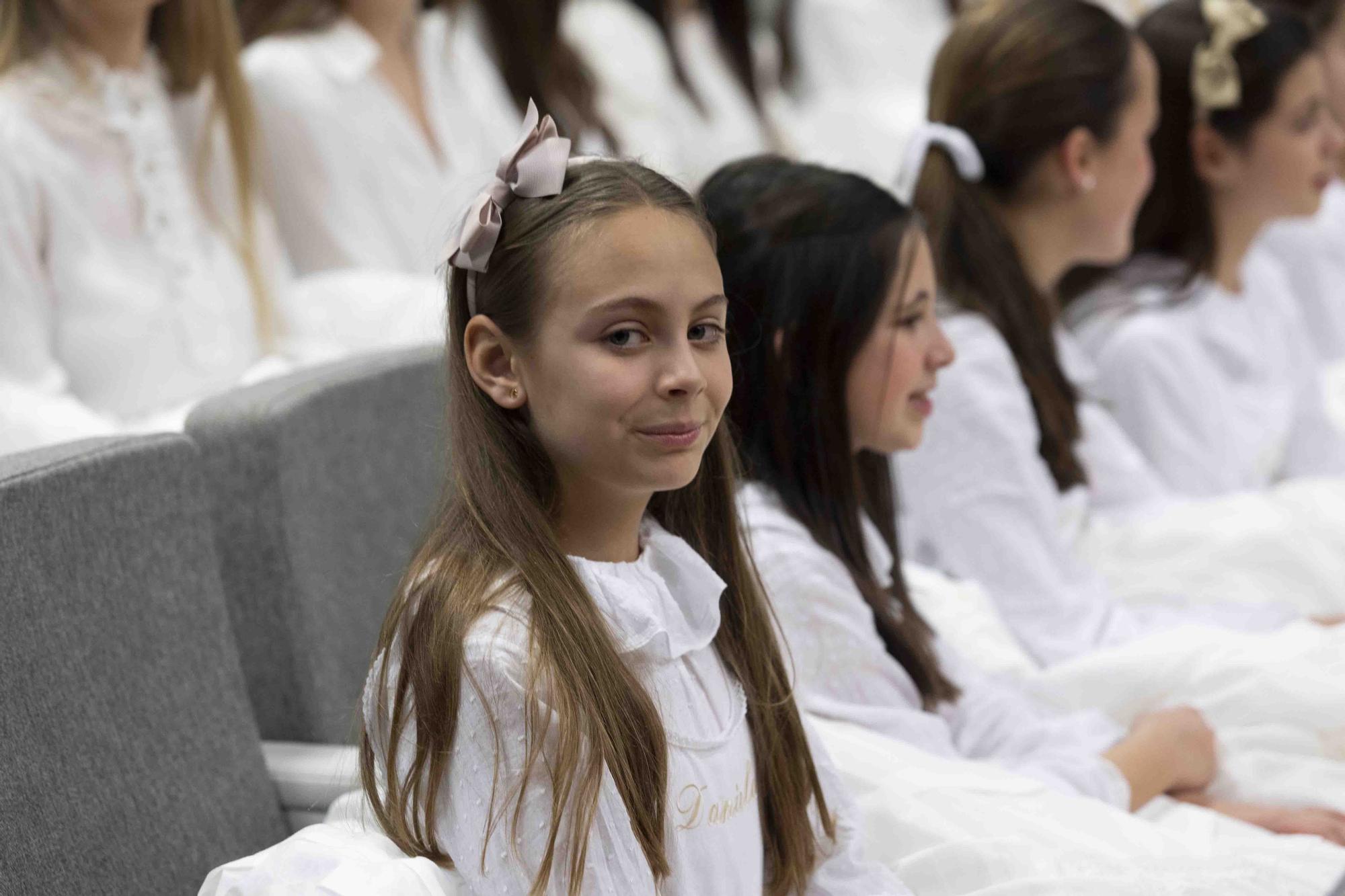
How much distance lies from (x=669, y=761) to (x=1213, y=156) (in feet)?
5.93

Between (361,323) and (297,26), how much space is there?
1.83 feet

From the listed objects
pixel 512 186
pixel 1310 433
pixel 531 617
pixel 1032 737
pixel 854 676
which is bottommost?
pixel 1310 433

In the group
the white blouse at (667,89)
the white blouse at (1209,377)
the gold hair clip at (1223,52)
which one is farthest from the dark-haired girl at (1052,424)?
the white blouse at (667,89)

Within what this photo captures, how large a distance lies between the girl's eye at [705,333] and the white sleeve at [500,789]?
0.22 metres

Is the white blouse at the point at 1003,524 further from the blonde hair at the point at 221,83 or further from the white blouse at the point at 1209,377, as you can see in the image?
the blonde hair at the point at 221,83

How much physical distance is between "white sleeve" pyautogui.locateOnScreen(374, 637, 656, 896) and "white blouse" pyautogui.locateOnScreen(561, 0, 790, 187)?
199cm

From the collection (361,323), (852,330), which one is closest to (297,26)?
(361,323)

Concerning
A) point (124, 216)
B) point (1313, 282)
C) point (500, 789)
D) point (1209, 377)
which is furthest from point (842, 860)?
point (1313, 282)

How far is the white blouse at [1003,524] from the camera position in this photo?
1703mm

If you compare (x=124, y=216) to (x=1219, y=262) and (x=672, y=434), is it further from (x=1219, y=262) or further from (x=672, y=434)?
(x=1219, y=262)

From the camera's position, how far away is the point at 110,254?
185 cm

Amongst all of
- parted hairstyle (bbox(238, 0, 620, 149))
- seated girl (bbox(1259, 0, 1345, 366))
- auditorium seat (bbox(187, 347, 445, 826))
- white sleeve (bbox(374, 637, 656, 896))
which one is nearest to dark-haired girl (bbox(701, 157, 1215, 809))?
auditorium seat (bbox(187, 347, 445, 826))

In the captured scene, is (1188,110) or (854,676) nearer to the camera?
(854,676)

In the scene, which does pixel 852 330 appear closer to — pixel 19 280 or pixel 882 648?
pixel 882 648
